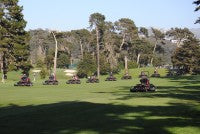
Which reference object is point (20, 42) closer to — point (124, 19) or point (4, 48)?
point (4, 48)

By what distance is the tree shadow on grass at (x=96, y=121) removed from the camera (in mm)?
17091

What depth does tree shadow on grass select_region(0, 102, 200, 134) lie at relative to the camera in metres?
17.1

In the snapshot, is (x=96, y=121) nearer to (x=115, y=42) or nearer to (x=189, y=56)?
(x=189, y=56)

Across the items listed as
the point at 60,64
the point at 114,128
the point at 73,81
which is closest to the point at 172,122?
the point at 114,128

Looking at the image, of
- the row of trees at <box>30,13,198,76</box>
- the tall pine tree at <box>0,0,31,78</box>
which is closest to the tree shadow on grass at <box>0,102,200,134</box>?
the tall pine tree at <box>0,0,31,78</box>

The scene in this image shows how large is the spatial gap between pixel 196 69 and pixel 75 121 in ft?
334

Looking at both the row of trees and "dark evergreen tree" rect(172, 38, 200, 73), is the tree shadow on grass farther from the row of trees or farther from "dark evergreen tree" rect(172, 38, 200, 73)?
the row of trees

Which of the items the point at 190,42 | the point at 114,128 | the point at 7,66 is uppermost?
the point at 190,42

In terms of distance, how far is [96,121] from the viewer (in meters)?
19.7

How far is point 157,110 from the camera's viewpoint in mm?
24172

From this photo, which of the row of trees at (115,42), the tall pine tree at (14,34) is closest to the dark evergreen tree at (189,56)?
the row of trees at (115,42)

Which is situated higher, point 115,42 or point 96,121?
point 115,42

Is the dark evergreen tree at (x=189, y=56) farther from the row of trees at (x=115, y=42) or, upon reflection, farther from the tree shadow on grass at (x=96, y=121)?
the tree shadow on grass at (x=96, y=121)

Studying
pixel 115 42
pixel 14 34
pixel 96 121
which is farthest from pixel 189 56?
pixel 96 121
